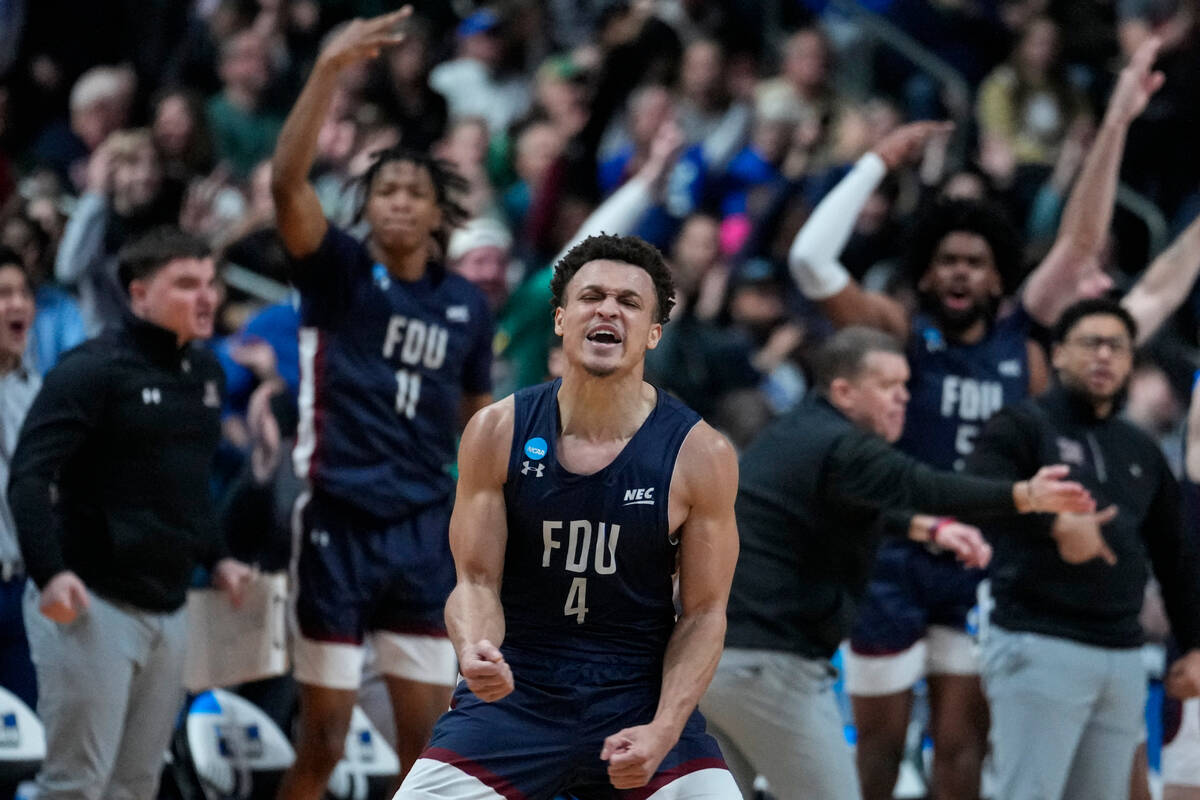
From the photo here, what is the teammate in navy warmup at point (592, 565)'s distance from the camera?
4.27 meters

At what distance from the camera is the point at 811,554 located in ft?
18.8

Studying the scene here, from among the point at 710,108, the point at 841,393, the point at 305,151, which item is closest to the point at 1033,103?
the point at 710,108

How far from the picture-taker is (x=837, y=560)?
578 cm

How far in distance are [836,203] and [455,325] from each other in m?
1.74

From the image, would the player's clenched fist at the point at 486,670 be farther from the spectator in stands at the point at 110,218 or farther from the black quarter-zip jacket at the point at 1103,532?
the spectator in stands at the point at 110,218

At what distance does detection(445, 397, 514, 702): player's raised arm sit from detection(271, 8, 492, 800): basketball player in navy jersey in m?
1.89

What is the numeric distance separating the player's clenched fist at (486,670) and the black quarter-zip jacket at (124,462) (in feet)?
7.09

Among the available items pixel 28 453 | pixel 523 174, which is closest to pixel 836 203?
pixel 28 453

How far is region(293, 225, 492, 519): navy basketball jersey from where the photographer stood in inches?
247

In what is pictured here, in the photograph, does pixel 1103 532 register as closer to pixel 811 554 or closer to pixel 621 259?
pixel 811 554

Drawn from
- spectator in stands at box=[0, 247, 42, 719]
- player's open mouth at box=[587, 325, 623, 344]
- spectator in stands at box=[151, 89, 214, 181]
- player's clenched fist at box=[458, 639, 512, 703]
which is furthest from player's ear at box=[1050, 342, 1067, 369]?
spectator in stands at box=[151, 89, 214, 181]

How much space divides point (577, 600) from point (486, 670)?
53cm

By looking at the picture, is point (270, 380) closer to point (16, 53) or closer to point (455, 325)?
point (455, 325)

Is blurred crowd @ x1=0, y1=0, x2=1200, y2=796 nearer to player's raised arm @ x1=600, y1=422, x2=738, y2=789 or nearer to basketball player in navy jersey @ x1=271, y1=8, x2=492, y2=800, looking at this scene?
basketball player in navy jersey @ x1=271, y1=8, x2=492, y2=800
